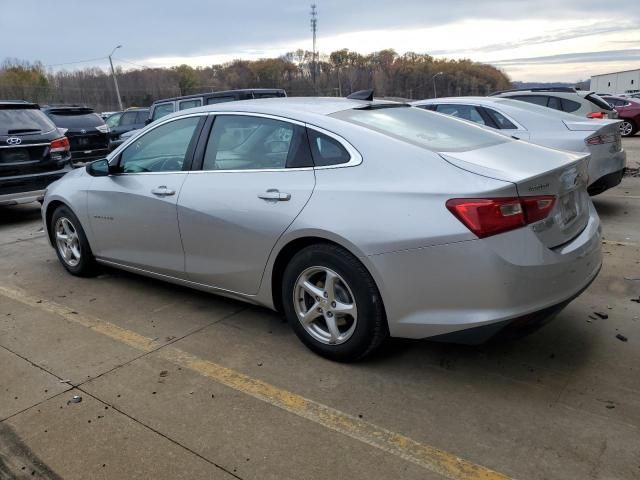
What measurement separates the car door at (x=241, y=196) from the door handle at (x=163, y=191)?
0.46 feet

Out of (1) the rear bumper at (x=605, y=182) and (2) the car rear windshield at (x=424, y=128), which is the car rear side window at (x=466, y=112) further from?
(2) the car rear windshield at (x=424, y=128)

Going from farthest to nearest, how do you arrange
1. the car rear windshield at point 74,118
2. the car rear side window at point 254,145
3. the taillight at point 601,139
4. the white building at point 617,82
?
the white building at point 617,82, the car rear windshield at point 74,118, the taillight at point 601,139, the car rear side window at point 254,145

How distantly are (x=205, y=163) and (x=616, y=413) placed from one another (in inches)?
116

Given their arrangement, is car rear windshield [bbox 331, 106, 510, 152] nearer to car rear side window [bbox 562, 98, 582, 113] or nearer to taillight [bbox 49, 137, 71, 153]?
taillight [bbox 49, 137, 71, 153]

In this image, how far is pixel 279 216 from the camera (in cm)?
337

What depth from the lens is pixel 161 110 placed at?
13.9 meters

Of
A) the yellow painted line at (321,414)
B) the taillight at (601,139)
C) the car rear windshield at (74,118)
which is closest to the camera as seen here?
the yellow painted line at (321,414)

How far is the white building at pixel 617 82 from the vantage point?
83675 mm

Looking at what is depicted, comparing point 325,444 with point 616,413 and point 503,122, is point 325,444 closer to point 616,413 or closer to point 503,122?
point 616,413

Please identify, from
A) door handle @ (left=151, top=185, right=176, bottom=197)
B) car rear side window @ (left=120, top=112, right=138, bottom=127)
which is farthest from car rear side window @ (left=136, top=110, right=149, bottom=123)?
door handle @ (left=151, top=185, right=176, bottom=197)

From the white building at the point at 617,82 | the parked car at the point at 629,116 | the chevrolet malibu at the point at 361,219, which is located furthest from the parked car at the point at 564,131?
the white building at the point at 617,82

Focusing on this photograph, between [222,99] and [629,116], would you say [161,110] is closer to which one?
[222,99]

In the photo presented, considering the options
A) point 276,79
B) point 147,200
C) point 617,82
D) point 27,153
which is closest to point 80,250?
point 147,200

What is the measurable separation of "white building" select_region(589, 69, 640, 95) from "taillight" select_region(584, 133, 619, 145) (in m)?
82.7
